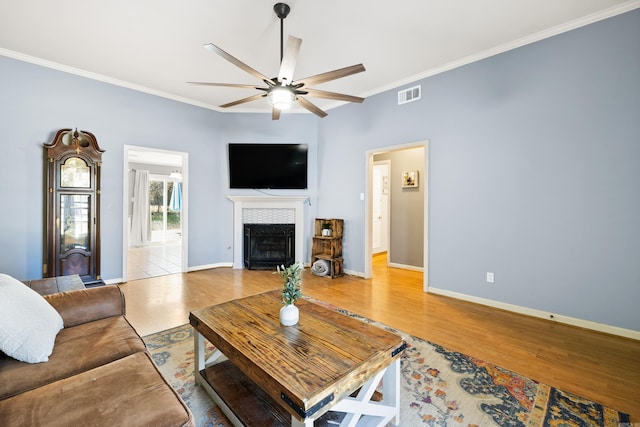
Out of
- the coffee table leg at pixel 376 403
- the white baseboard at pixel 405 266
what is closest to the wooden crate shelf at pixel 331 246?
the white baseboard at pixel 405 266

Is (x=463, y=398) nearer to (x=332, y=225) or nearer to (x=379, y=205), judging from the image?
(x=332, y=225)

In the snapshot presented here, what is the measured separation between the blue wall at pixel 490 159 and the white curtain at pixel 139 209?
444 cm

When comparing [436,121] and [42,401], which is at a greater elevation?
[436,121]

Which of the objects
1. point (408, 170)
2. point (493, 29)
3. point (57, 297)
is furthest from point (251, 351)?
point (408, 170)

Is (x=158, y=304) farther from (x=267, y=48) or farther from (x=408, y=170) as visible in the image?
(x=408, y=170)

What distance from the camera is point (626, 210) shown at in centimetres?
260

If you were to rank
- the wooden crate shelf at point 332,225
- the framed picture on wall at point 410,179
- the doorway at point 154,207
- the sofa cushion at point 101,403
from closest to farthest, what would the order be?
the sofa cushion at point 101,403 → the wooden crate shelf at point 332,225 → the framed picture on wall at point 410,179 → the doorway at point 154,207

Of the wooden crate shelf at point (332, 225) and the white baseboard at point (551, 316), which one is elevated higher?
the wooden crate shelf at point (332, 225)

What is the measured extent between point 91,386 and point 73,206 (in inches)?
144

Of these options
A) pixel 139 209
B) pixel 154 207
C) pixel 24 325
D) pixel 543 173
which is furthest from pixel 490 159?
pixel 154 207

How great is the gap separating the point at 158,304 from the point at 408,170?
4.74 m

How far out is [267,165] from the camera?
5262mm

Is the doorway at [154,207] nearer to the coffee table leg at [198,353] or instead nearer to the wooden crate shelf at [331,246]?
the wooden crate shelf at [331,246]

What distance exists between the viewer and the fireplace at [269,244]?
5.28 metres
